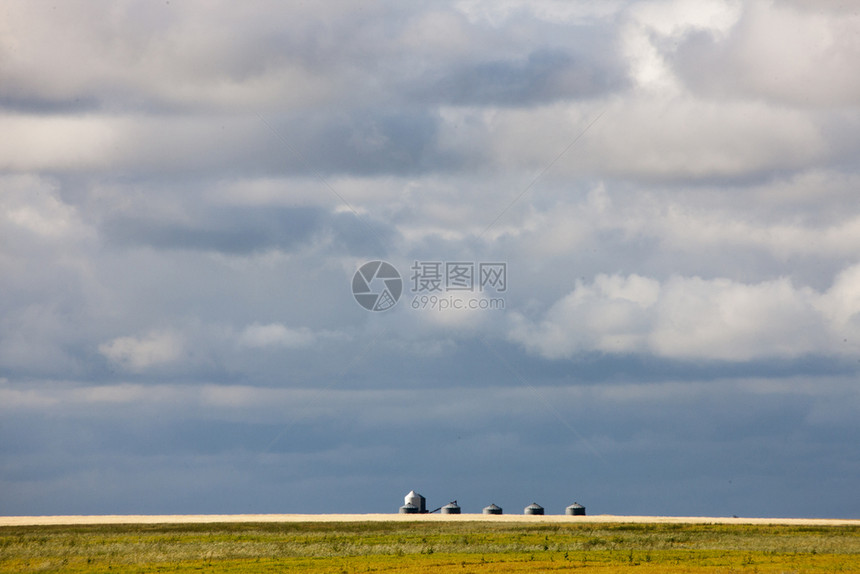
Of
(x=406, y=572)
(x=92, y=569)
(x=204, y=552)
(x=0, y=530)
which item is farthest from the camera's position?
(x=0, y=530)

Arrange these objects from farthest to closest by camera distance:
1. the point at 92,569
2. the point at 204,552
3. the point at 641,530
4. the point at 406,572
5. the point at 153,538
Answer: the point at 641,530
the point at 153,538
the point at 204,552
the point at 92,569
the point at 406,572

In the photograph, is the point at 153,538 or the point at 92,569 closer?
the point at 92,569

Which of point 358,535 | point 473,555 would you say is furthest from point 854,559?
point 358,535

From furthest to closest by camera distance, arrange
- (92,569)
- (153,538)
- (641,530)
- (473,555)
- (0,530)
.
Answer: (0,530) → (641,530) → (153,538) → (473,555) → (92,569)

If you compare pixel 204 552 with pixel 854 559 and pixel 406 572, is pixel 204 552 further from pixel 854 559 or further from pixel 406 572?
pixel 854 559

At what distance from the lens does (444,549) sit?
370ft

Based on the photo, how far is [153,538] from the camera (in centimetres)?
14075

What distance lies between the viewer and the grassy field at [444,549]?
93.2 meters

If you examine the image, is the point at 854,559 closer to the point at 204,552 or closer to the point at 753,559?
the point at 753,559

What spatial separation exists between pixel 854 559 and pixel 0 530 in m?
126

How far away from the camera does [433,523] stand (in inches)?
6924

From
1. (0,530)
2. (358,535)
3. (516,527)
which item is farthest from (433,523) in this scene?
(0,530)

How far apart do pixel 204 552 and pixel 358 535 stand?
1361 inches

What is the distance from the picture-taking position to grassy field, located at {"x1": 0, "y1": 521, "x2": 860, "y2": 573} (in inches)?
3671
